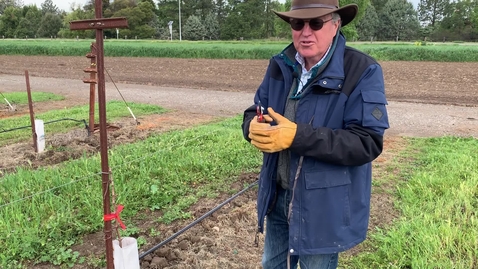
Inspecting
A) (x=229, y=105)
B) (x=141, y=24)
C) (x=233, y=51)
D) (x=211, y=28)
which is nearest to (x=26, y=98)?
(x=229, y=105)

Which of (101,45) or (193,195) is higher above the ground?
(101,45)

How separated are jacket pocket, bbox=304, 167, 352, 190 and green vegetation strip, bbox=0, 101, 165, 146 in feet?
19.0

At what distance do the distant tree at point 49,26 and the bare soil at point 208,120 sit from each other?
160 ft

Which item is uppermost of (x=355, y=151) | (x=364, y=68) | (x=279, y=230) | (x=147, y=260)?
(x=364, y=68)

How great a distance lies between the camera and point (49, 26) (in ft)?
209

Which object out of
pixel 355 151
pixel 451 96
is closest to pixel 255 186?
pixel 355 151

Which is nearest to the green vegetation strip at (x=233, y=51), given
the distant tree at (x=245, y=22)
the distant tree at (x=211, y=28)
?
the distant tree at (x=245, y=22)

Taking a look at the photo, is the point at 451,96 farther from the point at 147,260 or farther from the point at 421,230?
the point at 147,260

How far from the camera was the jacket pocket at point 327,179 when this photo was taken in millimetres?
1669

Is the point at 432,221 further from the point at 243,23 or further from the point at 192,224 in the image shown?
the point at 243,23

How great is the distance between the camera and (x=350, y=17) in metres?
1.83

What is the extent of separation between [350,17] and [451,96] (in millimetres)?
10877

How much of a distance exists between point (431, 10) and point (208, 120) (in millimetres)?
79283

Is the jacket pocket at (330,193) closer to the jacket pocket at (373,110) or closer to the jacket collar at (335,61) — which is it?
the jacket pocket at (373,110)
